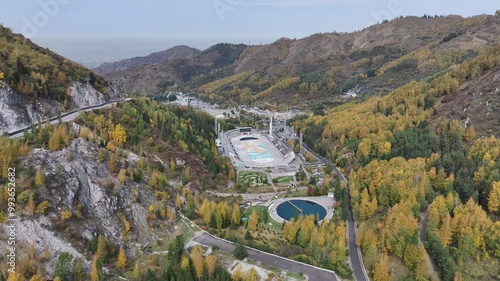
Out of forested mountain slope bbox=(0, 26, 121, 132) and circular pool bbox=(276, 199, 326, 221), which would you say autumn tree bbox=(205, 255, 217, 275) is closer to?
circular pool bbox=(276, 199, 326, 221)

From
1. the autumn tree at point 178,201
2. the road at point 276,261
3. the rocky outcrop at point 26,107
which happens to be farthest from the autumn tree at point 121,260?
the rocky outcrop at point 26,107

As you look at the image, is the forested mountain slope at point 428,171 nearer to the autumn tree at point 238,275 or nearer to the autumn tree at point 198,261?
the autumn tree at point 238,275

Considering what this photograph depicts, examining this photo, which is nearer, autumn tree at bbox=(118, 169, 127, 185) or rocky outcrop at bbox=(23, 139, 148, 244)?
rocky outcrop at bbox=(23, 139, 148, 244)

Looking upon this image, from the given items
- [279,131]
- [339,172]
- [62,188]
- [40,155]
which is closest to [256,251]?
[62,188]

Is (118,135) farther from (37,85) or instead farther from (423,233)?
(423,233)

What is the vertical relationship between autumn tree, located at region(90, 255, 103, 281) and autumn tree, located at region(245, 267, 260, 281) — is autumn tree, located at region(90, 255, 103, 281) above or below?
above

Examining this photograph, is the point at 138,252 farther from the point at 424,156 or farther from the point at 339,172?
the point at 424,156

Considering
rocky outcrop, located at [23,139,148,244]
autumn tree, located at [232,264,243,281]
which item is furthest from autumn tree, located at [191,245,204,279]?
rocky outcrop, located at [23,139,148,244]
